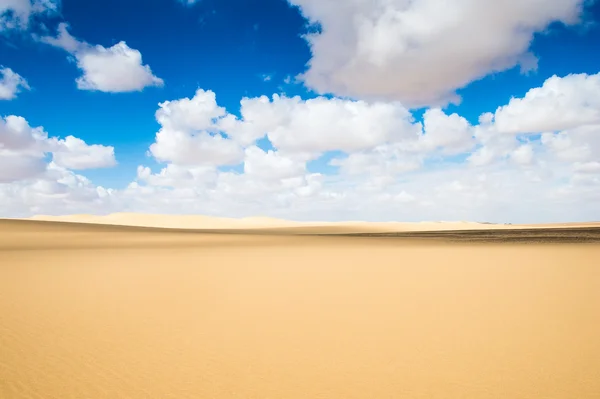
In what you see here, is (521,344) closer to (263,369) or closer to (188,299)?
(263,369)

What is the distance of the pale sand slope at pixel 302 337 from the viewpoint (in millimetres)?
4691

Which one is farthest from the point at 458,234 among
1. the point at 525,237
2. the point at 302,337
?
the point at 302,337

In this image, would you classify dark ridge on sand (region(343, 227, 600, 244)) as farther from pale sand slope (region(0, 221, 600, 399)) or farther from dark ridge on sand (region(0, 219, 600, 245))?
pale sand slope (region(0, 221, 600, 399))

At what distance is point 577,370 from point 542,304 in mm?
3951

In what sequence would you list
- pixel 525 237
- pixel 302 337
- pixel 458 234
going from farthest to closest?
pixel 458 234, pixel 525 237, pixel 302 337

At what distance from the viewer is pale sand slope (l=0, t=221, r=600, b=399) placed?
15.4 feet

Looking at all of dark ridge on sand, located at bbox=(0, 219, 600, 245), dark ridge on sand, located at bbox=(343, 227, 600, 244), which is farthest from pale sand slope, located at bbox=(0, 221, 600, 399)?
dark ridge on sand, located at bbox=(0, 219, 600, 245)

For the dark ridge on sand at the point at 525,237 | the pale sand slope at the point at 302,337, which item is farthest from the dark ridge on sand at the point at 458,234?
the pale sand slope at the point at 302,337

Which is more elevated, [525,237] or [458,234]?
[458,234]

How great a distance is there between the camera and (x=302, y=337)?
6.54 m

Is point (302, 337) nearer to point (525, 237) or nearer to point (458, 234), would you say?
point (525, 237)

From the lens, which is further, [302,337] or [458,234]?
[458,234]

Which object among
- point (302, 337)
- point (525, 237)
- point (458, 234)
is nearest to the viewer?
point (302, 337)

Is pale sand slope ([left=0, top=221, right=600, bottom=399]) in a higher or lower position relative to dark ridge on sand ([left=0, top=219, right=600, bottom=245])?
lower
